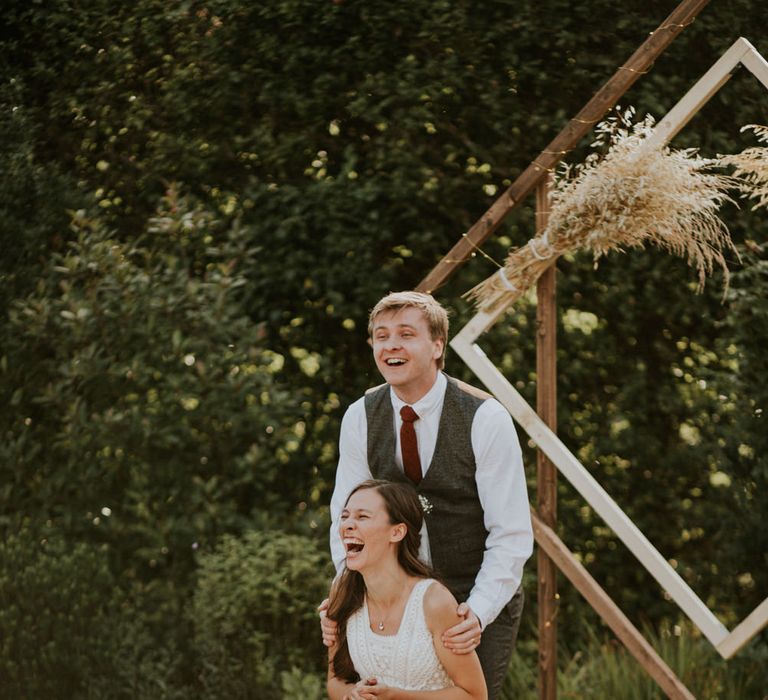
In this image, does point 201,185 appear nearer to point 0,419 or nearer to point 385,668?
point 0,419

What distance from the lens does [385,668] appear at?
253 cm

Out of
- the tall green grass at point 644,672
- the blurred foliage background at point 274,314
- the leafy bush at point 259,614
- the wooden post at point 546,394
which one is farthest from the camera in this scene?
the blurred foliage background at point 274,314

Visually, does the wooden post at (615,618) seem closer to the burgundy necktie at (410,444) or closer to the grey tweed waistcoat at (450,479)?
the grey tweed waistcoat at (450,479)

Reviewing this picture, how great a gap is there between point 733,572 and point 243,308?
2211 millimetres

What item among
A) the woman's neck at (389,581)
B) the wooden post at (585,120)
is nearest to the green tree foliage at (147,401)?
the wooden post at (585,120)

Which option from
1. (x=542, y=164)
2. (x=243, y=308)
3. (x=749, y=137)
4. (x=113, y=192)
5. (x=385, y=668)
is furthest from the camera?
(x=113, y=192)

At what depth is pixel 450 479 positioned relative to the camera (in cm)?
263

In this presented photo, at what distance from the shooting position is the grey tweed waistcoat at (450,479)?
264cm

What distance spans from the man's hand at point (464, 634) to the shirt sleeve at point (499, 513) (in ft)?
0.11

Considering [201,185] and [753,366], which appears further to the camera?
[201,185]

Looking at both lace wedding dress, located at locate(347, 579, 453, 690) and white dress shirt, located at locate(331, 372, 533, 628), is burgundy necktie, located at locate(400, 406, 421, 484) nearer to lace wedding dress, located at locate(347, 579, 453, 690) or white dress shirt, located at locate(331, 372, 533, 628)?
white dress shirt, located at locate(331, 372, 533, 628)

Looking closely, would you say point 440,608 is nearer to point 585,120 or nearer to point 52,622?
point 585,120

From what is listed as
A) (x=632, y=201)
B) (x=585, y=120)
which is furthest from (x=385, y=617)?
(x=585, y=120)

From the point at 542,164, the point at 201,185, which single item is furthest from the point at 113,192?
the point at 542,164
